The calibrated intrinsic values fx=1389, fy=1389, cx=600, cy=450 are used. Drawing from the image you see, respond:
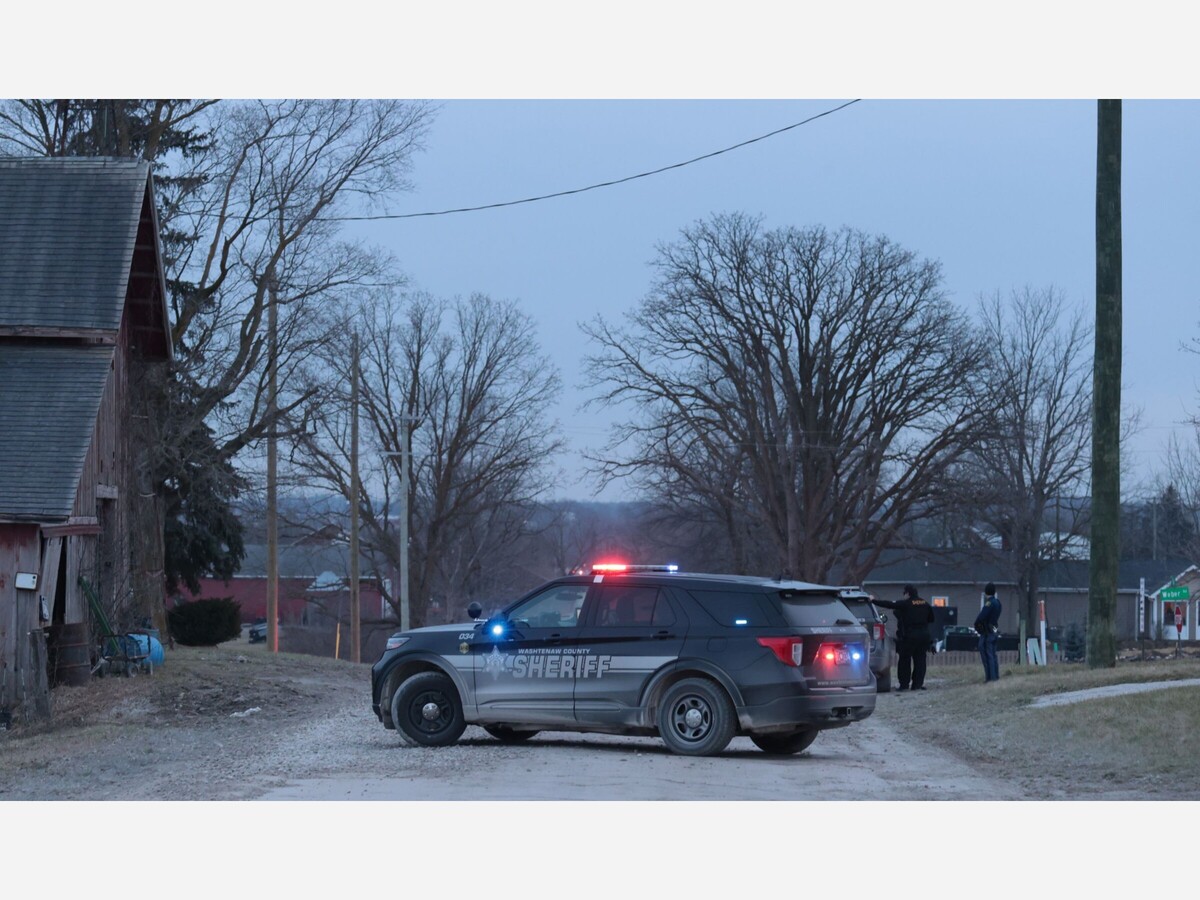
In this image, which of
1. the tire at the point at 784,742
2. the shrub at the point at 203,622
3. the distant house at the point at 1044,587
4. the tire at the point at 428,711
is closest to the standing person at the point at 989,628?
the tire at the point at 784,742

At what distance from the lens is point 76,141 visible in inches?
1288

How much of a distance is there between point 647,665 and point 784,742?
185 cm

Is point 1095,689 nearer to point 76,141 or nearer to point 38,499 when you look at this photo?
point 38,499

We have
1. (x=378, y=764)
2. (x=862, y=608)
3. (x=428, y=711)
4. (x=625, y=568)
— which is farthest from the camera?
(x=862, y=608)

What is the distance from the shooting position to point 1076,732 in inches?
580

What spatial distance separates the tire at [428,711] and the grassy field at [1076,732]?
17.4 ft

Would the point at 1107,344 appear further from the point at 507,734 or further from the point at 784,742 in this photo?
the point at 507,734

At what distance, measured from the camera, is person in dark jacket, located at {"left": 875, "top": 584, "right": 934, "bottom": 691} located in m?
23.4

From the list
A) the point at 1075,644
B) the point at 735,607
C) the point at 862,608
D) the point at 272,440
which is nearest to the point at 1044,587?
the point at 1075,644

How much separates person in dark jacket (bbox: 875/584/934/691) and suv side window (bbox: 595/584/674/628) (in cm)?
1032

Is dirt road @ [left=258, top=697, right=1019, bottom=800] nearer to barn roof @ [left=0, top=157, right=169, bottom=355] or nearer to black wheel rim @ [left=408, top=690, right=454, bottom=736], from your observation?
black wheel rim @ [left=408, top=690, right=454, bottom=736]

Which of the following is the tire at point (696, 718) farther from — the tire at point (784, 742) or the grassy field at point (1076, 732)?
the grassy field at point (1076, 732)

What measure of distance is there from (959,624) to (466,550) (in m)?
27.3

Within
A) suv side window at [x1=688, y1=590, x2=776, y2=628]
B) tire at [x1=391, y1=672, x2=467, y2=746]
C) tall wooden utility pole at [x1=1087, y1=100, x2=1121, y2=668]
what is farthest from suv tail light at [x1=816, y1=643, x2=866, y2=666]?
tall wooden utility pole at [x1=1087, y1=100, x2=1121, y2=668]
